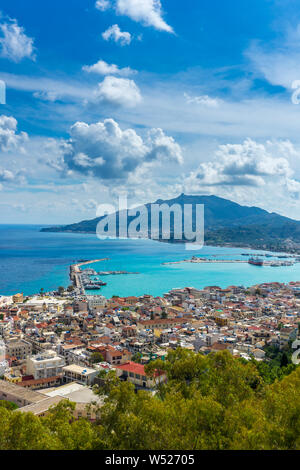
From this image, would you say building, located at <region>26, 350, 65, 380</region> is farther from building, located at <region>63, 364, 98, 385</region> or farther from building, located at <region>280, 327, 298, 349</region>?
building, located at <region>280, 327, 298, 349</region>

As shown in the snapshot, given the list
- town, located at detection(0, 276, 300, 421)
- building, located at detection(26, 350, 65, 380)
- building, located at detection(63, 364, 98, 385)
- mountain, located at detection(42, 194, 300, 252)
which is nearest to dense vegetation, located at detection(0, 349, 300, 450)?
town, located at detection(0, 276, 300, 421)

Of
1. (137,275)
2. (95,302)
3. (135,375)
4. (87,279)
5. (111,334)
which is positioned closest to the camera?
(135,375)

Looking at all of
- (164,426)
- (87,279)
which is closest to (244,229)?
(87,279)

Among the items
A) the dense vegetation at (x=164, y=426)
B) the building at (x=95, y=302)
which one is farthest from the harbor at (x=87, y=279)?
the dense vegetation at (x=164, y=426)

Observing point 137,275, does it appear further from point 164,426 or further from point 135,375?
point 164,426
